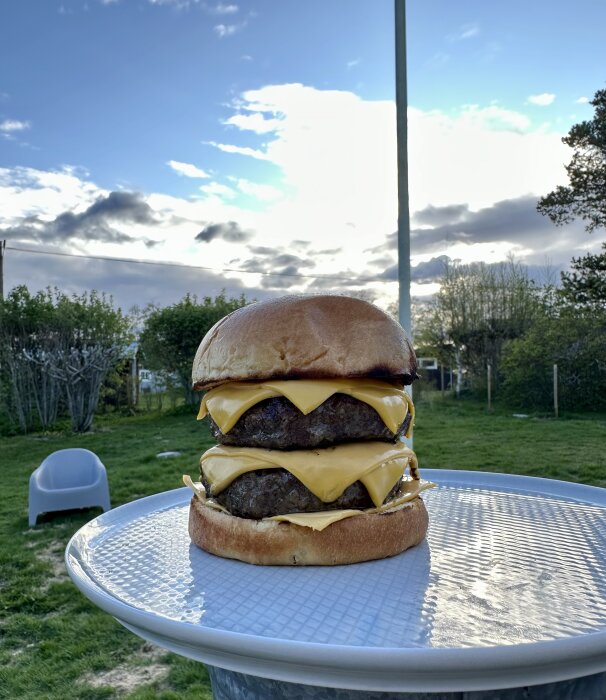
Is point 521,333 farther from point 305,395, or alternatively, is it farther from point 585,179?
point 305,395

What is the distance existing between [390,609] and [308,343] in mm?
994

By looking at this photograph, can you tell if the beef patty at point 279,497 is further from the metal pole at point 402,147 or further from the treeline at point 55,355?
the treeline at point 55,355

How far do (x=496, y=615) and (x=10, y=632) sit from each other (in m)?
3.93

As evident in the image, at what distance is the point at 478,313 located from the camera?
22.9 meters

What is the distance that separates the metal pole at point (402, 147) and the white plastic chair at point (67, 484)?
418 centimetres

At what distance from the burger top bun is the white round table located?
2.30 feet

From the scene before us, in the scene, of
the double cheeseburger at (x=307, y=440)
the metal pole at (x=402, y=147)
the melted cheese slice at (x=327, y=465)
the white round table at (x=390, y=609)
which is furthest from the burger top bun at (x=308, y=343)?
the metal pole at (x=402, y=147)

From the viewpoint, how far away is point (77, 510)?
725cm

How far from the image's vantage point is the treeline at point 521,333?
15336 millimetres

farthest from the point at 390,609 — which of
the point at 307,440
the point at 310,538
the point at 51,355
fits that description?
the point at 51,355

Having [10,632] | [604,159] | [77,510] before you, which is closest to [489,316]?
[604,159]

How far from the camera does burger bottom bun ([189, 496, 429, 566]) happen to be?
2.10m

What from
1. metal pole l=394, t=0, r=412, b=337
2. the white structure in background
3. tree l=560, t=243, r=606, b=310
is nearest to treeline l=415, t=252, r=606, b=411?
tree l=560, t=243, r=606, b=310

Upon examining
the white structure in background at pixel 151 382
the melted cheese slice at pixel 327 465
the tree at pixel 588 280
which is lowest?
the white structure in background at pixel 151 382
